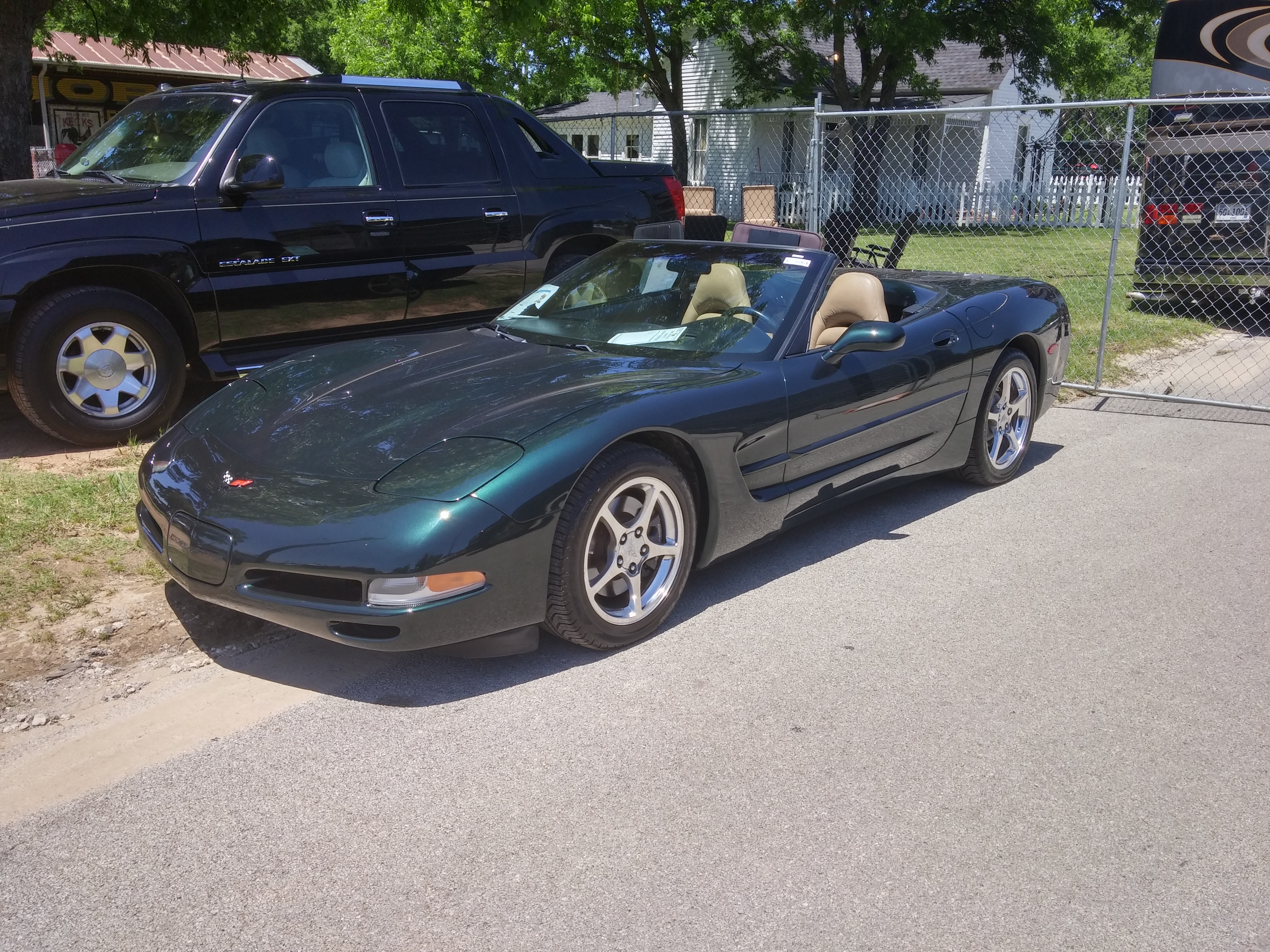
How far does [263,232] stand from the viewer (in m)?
6.11

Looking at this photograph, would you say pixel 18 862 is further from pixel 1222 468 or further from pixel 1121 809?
pixel 1222 468

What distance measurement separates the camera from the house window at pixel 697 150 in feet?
85.1

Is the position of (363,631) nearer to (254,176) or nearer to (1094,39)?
(254,176)

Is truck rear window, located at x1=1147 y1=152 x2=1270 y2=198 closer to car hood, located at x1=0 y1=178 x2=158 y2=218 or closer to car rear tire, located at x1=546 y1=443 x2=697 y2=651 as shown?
car rear tire, located at x1=546 y1=443 x2=697 y2=651

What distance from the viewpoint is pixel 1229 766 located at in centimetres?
312

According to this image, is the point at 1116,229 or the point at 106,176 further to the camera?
the point at 1116,229

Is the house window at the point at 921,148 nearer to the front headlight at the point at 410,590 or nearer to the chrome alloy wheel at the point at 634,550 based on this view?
the chrome alloy wheel at the point at 634,550

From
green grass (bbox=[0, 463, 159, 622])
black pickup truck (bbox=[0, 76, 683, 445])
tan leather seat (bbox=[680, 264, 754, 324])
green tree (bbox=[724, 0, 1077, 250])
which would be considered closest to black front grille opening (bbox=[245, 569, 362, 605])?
green grass (bbox=[0, 463, 159, 622])

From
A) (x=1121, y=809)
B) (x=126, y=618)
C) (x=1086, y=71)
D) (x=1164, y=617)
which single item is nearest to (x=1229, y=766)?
(x=1121, y=809)

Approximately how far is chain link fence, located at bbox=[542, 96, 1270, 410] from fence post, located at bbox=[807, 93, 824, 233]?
25 millimetres

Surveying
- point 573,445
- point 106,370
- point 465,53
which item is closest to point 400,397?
point 573,445

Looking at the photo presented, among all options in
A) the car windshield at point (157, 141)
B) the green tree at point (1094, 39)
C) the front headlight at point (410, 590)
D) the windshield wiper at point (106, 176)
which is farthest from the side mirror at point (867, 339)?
the green tree at point (1094, 39)

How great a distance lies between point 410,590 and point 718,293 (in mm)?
A: 2094

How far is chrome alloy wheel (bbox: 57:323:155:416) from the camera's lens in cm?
565
